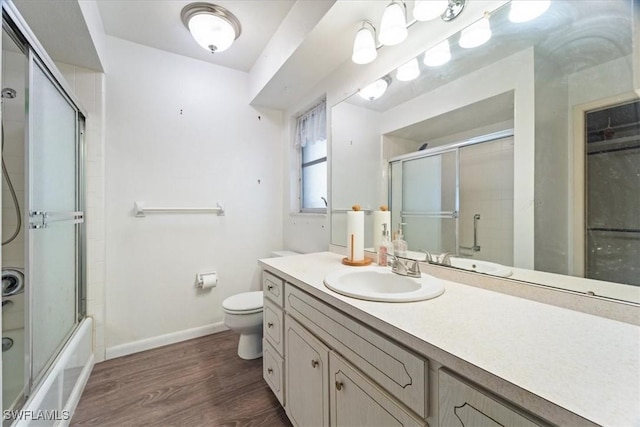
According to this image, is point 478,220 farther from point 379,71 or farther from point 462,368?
point 379,71

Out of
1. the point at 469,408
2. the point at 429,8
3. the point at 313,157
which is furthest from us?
the point at 313,157

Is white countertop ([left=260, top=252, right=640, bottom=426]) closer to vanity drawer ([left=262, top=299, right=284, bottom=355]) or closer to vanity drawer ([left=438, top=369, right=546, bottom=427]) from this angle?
vanity drawer ([left=438, top=369, right=546, bottom=427])

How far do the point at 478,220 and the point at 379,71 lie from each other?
1.04 metres

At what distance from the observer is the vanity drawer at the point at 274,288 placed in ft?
4.29

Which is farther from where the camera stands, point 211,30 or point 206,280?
point 206,280

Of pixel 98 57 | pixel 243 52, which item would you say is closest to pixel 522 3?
pixel 243 52

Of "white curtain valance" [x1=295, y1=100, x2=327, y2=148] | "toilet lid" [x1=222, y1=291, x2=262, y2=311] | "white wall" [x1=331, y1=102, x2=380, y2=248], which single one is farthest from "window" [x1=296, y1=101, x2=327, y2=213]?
"toilet lid" [x1=222, y1=291, x2=262, y2=311]

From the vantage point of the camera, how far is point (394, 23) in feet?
4.00

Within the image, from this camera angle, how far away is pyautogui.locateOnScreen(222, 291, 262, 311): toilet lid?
1.80m

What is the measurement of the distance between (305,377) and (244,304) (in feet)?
3.00

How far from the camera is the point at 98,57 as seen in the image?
1.70m

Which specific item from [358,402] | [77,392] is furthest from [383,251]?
[77,392]

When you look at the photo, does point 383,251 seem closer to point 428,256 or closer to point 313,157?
point 428,256
